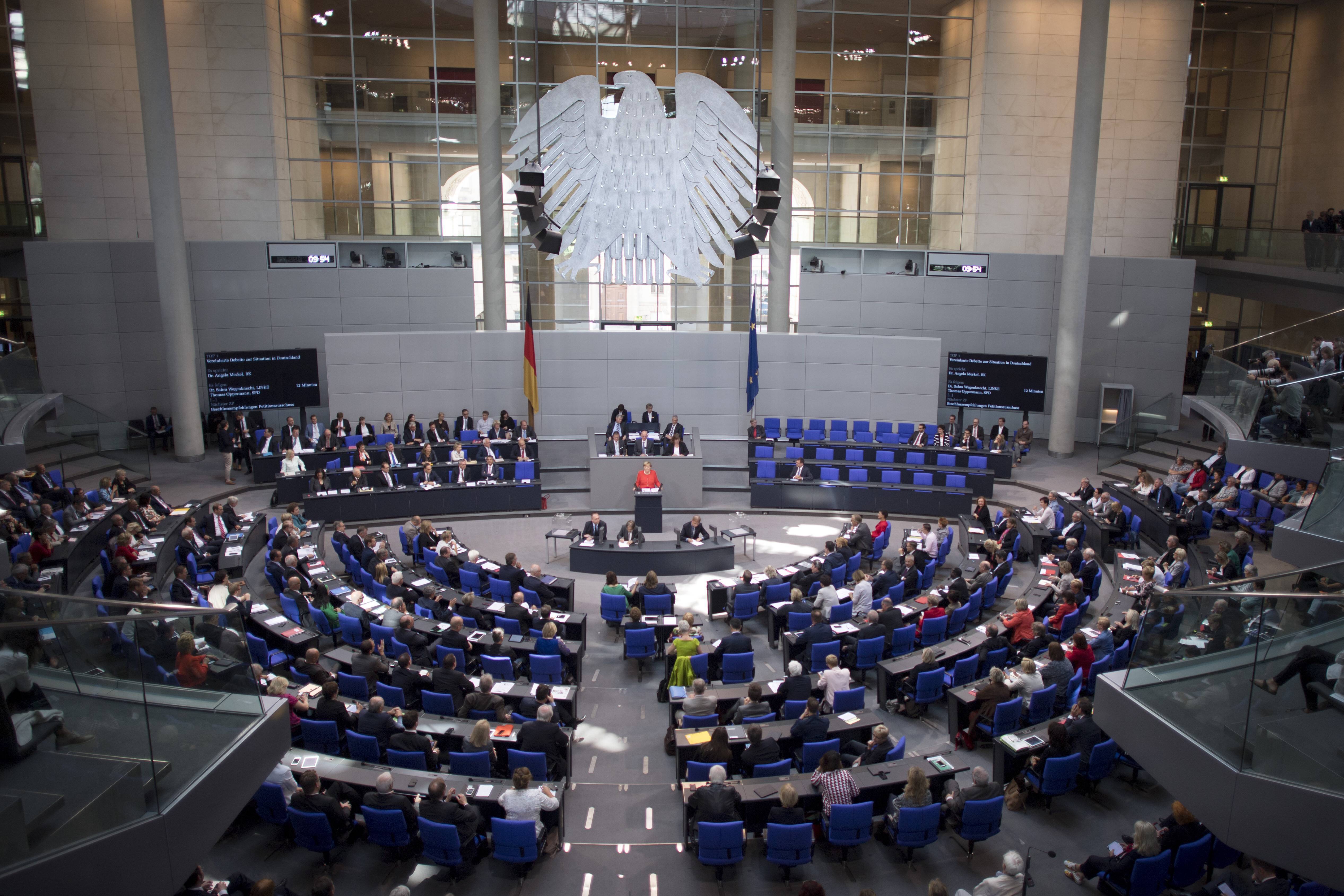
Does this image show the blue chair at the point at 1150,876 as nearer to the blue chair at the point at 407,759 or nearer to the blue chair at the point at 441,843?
the blue chair at the point at 441,843

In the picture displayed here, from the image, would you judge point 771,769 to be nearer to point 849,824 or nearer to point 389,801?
point 849,824

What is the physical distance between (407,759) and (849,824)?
13.1ft

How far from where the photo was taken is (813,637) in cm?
1127

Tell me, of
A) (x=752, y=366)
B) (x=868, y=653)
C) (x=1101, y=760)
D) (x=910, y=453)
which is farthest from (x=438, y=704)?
(x=910, y=453)

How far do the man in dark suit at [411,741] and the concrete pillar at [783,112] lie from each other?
1573cm

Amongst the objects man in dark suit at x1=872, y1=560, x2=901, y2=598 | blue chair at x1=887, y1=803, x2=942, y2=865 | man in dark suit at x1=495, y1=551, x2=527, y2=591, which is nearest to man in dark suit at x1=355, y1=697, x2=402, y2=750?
man in dark suit at x1=495, y1=551, x2=527, y2=591

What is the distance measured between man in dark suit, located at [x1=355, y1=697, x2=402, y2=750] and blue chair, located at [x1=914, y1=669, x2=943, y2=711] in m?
5.65

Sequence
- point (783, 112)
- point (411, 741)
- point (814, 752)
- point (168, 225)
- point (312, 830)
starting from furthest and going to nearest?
point (783, 112) < point (168, 225) < point (814, 752) < point (411, 741) < point (312, 830)

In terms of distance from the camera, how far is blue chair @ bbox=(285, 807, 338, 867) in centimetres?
751

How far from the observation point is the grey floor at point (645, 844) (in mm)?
7738

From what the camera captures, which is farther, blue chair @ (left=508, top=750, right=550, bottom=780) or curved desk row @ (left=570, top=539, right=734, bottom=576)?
curved desk row @ (left=570, top=539, right=734, bottom=576)

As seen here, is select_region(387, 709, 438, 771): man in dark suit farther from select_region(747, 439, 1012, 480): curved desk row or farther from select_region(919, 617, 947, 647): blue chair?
select_region(747, 439, 1012, 480): curved desk row

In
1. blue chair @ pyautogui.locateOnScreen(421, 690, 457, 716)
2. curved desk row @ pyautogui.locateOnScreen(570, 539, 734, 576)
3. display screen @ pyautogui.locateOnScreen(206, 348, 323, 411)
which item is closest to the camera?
blue chair @ pyautogui.locateOnScreen(421, 690, 457, 716)

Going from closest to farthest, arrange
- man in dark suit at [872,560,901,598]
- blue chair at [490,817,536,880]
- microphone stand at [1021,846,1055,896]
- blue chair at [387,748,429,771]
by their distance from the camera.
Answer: microphone stand at [1021,846,1055,896] < blue chair at [490,817,536,880] < blue chair at [387,748,429,771] < man in dark suit at [872,560,901,598]
